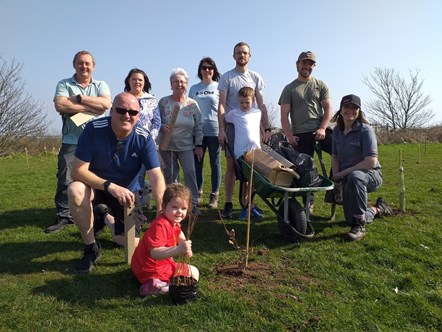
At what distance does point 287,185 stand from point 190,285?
1.90 m

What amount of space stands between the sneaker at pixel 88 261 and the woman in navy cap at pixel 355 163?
2682mm

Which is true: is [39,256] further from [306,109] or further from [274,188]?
[306,109]

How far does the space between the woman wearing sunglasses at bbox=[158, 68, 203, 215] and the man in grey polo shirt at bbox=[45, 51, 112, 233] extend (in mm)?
899

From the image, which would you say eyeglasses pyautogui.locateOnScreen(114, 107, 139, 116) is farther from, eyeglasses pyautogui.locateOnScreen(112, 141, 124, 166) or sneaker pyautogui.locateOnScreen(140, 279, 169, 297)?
sneaker pyautogui.locateOnScreen(140, 279, 169, 297)

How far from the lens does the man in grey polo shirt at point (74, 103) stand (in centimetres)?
478

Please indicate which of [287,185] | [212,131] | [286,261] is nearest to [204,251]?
[286,261]

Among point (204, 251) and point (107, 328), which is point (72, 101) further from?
point (107, 328)

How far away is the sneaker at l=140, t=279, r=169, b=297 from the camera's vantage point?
10.2 feet

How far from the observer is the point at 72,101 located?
15.6 feet

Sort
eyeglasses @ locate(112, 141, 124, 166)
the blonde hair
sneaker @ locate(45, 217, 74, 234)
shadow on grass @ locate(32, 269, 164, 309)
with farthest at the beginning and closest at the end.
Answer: sneaker @ locate(45, 217, 74, 234), eyeglasses @ locate(112, 141, 124, 166), the blonde hair, shadow on grass @ locate(32, 269, 164, 309)

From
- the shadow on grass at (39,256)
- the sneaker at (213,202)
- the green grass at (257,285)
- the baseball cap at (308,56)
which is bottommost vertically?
the green grass at (257,285)

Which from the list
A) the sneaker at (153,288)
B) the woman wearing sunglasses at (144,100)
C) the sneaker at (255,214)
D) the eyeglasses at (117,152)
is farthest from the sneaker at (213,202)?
the sneaker at (153,288)

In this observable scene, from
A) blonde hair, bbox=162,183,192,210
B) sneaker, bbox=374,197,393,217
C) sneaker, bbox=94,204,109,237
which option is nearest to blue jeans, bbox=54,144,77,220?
sneaker, bbox=94,204,109,237

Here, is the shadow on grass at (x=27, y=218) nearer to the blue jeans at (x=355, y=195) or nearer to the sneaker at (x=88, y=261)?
the sneaker at (x=88, y=261)
